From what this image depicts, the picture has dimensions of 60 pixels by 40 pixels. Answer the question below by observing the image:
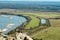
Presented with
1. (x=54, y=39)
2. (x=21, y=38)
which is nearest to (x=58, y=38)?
(x=54, y=39)

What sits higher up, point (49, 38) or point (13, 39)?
point (13, 39)

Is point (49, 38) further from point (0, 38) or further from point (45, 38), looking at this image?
point (0, 38)

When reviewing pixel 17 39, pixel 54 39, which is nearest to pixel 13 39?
pixel 17 39

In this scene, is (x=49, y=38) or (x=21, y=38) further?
(x=49, y=38)

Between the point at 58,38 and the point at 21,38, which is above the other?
the point at 21,38

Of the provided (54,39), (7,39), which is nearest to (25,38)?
(7,39)

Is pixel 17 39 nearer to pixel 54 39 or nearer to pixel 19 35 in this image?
pixel 19 35

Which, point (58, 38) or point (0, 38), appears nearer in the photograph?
point (0, 38)

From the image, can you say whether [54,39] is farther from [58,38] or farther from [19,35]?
[19,35]
